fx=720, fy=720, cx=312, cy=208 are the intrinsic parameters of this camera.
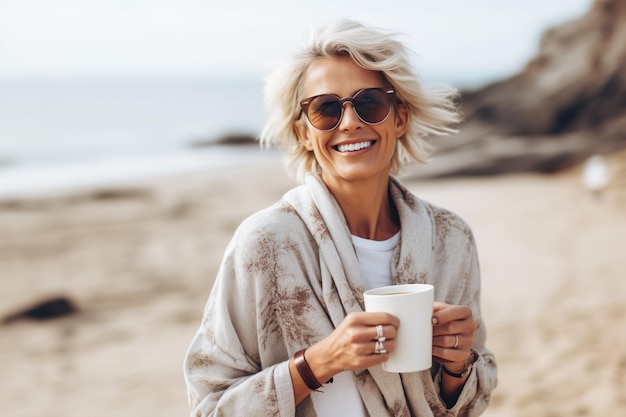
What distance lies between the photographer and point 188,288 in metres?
7.71

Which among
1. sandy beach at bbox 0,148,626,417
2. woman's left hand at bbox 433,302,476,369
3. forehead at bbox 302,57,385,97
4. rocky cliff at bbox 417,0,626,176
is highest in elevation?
rocky cliff at bbox 417,0,626,176

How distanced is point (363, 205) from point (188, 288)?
19.1 ft

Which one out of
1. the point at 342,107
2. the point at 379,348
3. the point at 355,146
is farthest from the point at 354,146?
the point at 379,348

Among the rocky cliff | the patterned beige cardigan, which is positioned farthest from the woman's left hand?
the rocky cliff

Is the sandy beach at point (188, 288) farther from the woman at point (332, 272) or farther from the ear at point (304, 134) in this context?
the ear at point (304, 134)

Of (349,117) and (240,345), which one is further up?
(349,117)

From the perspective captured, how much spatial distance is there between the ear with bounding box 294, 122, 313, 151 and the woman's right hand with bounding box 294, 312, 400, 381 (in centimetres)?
69

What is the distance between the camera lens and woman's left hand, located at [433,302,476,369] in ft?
5.92

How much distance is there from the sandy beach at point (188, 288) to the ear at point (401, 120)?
2728 millimetres

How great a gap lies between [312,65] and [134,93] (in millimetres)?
72158

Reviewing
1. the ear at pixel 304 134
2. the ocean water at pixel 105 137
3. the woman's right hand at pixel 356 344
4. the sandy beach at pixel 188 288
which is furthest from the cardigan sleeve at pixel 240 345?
the ocean water at pixel 105 137

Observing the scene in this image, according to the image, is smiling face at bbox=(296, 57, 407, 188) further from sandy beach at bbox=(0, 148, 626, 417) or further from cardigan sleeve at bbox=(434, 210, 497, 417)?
sandy beach at bbox=(0, 148, 626, 417)

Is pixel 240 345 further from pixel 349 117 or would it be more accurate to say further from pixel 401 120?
pixel 401 120

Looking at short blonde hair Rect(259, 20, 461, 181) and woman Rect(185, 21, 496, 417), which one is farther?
short blonde hair Rect(259, 20, 461, 181)
